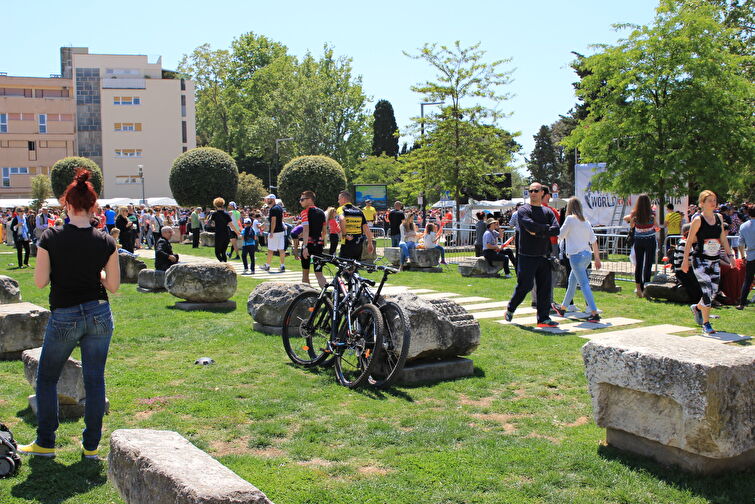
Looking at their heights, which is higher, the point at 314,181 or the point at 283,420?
the point at 314,181

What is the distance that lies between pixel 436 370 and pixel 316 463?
7.73 feet

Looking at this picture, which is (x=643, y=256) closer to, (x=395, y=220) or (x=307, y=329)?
(x=307, y=329)

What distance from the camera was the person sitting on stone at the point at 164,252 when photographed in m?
12.5

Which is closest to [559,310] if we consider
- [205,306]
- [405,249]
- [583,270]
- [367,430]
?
[583,270]

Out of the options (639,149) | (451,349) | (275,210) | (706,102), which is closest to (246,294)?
(275,210)

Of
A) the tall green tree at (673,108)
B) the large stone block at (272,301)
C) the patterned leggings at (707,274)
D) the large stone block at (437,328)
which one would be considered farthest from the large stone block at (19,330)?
the tall green tree at (673,108)

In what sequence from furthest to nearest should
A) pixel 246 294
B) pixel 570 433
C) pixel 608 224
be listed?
pixel 608 224 < pixel 246 294 < pixel 570 433

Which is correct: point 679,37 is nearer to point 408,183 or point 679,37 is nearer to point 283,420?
point 408,183

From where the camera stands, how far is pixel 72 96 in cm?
7606

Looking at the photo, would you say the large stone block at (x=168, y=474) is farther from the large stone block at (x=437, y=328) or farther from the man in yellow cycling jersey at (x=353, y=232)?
the man in yellow cycling jersey at (x=353, y=232)

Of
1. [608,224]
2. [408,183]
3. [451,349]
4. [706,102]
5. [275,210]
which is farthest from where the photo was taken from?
[408,183]

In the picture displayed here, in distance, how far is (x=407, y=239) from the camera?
738 inches

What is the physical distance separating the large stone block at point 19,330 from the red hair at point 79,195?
3.33m

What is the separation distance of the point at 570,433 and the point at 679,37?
16636 millimetres
